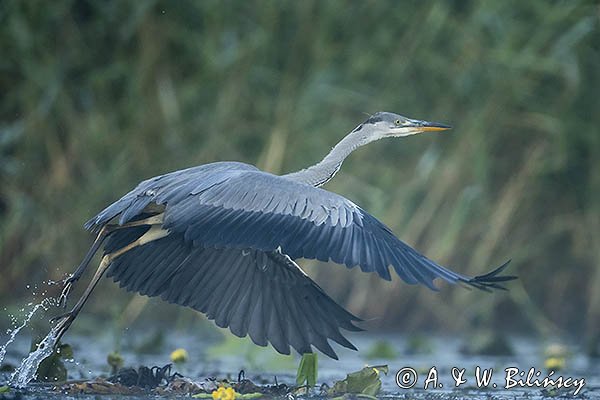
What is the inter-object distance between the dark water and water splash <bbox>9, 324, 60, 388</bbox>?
0.08m

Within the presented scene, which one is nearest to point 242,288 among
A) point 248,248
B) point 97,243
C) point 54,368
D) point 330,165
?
point 248,248

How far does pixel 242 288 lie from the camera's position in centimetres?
598

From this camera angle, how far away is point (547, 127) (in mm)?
9242

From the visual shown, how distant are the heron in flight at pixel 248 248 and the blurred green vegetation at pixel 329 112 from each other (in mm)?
2645

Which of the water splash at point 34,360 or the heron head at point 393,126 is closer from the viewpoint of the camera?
the water splash at point 34,360

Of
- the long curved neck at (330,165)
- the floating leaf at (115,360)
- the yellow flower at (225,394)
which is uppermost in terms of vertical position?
the long curved neck at (330,165)

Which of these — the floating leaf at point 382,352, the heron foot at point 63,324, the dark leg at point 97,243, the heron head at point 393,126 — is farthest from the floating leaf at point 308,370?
the floating leaf at point 382,352

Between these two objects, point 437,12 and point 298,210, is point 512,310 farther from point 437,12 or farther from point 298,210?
point 298,210

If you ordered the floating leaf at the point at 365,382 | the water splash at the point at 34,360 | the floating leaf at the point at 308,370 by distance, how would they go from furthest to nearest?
the water splash at the point at 34,360, the floating leaf at the point at 308,370, the floating leaf at the point at 365,382

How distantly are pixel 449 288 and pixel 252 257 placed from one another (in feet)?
12.9

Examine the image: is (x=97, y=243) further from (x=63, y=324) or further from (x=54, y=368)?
(x=54, y=368)

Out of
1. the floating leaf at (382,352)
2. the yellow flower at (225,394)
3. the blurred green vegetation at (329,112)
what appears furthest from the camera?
the blurred green vegetation at (329,112)

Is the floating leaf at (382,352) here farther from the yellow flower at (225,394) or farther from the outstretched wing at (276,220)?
the yellow flower at (225,394)

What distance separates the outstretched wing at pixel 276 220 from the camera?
5215 millimetres
